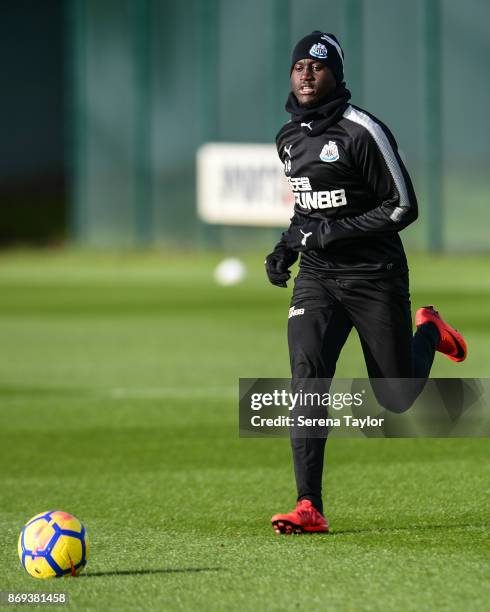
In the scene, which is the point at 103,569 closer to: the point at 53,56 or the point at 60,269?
the point at 60,269

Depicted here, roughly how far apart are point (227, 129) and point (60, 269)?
18.3 ft

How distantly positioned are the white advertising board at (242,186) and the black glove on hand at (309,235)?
70.0 feet

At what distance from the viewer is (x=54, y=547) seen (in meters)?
5.59

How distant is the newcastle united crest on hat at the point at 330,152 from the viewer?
6.48m

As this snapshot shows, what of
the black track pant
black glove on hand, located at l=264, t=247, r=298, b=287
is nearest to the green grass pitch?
the black track pant

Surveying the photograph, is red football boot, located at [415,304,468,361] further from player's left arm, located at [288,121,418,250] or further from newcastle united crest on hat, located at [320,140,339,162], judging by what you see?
newcastle united crest on hat, located at [320,140,339,162]

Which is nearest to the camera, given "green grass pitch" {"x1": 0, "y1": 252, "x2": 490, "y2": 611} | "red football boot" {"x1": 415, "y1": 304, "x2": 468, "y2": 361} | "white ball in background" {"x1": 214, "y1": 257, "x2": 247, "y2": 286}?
"green grass pitch" {"x1": 0, "y1": 252, "x2": 490, "y2": 611}

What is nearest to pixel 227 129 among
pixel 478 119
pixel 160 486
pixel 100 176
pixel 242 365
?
pixel 100 176

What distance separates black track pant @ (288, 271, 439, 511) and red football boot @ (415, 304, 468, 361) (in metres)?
0.76

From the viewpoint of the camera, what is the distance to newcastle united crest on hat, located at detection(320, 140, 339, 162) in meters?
6.48

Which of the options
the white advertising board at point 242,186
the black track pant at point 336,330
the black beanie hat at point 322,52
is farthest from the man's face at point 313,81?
the white advertising board at point 242,186

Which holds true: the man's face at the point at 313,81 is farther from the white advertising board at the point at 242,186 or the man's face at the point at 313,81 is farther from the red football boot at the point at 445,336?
the white advertising board at the point at 242,186

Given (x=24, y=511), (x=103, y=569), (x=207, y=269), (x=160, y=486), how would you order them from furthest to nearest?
(x=207, y=269) < (x=160, y=486) < (x=24, y=511) < (x=103, y=569)

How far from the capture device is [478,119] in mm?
30391
